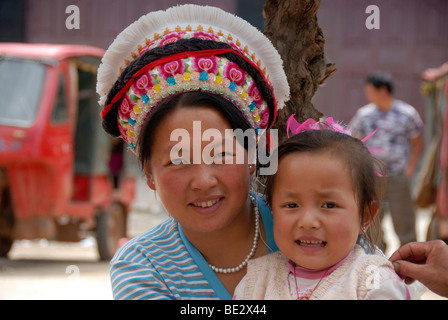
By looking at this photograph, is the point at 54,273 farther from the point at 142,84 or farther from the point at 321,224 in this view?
the point at 321,224

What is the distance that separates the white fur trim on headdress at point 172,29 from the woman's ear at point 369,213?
52 cm

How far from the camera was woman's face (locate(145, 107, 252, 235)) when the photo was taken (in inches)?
71.1

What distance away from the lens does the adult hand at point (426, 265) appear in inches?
71.6

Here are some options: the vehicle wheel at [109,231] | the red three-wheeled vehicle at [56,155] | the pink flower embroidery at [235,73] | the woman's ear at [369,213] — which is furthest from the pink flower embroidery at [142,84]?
the vehicle wheel at [109,231]

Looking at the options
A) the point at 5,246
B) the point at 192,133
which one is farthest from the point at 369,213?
the point at 5,246

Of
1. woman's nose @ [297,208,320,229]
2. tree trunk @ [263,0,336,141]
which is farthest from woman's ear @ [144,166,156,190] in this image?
tree trunk @ [263,0,336,141]

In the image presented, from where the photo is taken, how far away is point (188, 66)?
186 cm

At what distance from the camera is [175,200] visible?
1834 millimetres

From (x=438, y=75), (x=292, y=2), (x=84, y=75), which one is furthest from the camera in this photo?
(x=438, y=75)

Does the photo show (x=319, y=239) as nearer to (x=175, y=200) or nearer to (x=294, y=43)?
(x=175, y=200)

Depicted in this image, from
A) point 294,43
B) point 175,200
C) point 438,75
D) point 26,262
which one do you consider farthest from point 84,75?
point 175,200

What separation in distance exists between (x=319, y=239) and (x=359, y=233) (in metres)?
0.20

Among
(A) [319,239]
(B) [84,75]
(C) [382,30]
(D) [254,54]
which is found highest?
(C) [382,30]
